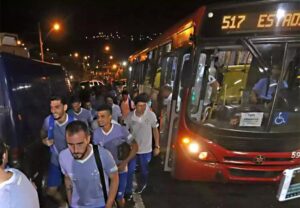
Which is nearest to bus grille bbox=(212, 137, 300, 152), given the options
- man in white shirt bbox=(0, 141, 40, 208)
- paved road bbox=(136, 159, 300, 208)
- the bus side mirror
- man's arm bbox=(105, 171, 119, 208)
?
paved road bbox=(136, 159, 300, 208)

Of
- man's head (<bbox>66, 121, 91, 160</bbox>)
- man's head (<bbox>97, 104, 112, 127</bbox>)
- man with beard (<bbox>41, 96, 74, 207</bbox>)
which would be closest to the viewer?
man's head (<bbox>66, 121, 91, 160</bbox>)

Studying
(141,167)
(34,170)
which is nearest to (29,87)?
(34,170)

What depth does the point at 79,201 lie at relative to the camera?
11.2 ft

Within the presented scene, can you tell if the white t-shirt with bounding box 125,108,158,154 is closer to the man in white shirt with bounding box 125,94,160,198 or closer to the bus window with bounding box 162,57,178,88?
the man in white shirt with bounding box 125,94,160,198

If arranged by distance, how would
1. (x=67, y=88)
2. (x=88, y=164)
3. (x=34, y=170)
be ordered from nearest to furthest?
(x=88, y=164)
(x=34, y=170)
(x=67, y=88)

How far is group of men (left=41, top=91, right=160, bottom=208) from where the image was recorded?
3225 millimetres

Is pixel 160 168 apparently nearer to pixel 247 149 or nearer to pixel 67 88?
pixel 247 149

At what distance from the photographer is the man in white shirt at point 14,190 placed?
7.35 feet

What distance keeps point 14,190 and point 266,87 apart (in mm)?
4641

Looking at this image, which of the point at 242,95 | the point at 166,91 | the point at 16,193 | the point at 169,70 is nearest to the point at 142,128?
the point at 242,95

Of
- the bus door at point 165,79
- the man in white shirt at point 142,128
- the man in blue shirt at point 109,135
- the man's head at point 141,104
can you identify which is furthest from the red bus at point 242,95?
the man in blue shirt at point 109,135

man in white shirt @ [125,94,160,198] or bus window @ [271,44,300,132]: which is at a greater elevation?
bus window @ [271,44,300,132]

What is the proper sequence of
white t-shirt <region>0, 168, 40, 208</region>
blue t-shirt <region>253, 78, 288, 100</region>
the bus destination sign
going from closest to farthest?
white t-shirt <region>0, 168, 40, 208</region>, the bus destination sign, blue t-shirt <region>253, 78, 288, 100</region>

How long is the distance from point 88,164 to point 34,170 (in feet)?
9.03
